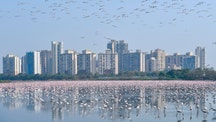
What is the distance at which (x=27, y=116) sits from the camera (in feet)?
79.7

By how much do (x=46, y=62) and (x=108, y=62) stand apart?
1670 centimetres

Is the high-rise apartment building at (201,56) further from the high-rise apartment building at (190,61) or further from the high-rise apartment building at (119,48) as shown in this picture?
the high-rise apartment building at (119,48)

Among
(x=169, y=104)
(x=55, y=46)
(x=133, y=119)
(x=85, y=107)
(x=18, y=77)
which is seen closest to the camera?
(x=133, y=119)

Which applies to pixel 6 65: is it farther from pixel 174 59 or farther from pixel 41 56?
pixel 174 59

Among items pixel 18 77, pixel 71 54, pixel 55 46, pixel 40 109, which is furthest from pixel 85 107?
pixel 55 46

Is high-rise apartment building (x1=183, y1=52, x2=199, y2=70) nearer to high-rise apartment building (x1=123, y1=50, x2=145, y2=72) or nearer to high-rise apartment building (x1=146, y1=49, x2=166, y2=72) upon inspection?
high-rise apartment building (x1=146, y1=49, x2=166, y2=72)

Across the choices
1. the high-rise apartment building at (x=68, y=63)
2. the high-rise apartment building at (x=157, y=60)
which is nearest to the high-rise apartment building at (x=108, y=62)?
the high-rise apartment building at (x=68, y=63)

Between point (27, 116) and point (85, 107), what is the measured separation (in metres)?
3.72

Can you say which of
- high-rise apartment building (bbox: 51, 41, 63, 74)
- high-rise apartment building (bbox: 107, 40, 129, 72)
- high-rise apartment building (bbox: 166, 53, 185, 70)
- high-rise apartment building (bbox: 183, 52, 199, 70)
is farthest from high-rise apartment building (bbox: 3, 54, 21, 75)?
high-rise apartment building (bbox: 183, 52, 199, 70)

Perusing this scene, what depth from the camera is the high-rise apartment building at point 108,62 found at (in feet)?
336

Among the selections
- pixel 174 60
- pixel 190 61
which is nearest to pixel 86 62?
pixel 174 60

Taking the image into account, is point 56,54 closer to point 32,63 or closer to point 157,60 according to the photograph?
point 32,63

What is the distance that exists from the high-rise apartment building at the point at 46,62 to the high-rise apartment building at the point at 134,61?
638 inches

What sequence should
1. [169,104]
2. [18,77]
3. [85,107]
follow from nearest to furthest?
1. [85,107]
2. [169,104]
3. [18,77]
